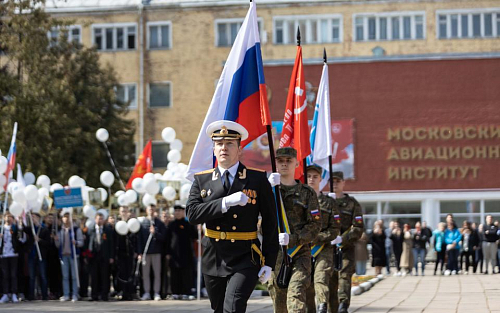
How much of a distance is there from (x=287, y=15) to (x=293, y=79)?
130ft

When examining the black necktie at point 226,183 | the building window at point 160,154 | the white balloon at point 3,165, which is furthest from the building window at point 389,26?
the black necktie at point 226,183

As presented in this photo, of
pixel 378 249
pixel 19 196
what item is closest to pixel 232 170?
pixel 19 196

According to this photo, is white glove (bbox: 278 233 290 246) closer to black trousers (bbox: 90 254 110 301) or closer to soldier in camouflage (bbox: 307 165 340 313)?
soldier in camouflage (bbox: 307 165 340 313)

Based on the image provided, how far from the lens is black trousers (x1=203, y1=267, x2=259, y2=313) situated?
8.45 m

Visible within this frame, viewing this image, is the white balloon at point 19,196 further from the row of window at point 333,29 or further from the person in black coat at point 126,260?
the row of window at point 333,29

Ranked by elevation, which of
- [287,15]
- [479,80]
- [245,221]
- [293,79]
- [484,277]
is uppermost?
[287,15]

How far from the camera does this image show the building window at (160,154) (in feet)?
176

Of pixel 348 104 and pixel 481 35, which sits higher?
pixel 481 35

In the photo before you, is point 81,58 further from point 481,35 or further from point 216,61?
point 481,35

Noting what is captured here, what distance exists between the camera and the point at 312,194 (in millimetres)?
11328

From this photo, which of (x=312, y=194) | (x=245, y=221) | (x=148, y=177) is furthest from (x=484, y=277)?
(x=245, y=221)

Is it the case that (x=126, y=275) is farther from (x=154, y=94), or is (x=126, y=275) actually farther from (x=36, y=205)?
(x=154, y=94)

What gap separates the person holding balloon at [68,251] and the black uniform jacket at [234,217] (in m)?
12.6

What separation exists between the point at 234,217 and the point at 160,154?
4533cm
